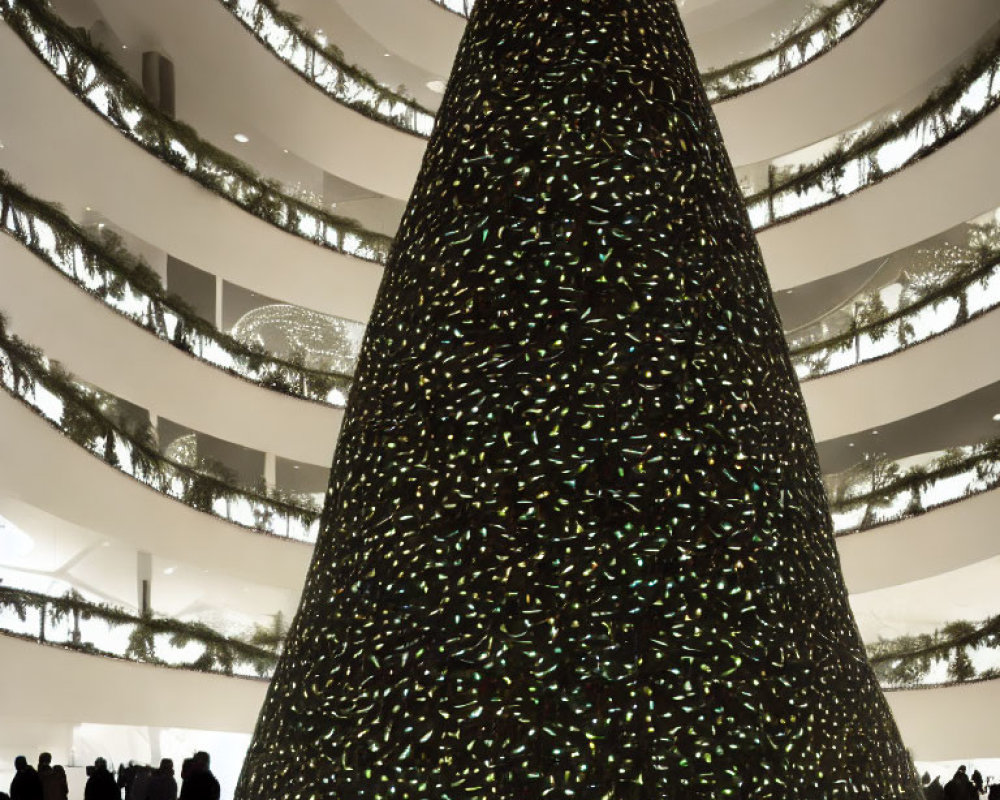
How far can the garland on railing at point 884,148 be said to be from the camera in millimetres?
15266

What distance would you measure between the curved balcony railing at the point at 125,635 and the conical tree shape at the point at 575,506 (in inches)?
475

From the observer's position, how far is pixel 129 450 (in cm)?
1481

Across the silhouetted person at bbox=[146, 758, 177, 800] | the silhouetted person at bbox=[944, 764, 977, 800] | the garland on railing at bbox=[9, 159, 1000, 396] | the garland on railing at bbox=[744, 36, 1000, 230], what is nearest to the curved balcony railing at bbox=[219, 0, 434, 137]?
the garland on railing at bbox=[9, 159, 1000, 396]

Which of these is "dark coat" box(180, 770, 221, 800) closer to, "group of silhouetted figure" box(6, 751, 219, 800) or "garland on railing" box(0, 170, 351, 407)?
"group of silhouetted figure" box(6, 751, 219, 800)

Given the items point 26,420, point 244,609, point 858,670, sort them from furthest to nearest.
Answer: point 244,609 → point 26,420 → point 858,670

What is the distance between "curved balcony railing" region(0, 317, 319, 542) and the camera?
12789mm

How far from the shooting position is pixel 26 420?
12.6 meters

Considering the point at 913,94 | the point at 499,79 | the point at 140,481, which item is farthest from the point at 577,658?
the point at 913,94

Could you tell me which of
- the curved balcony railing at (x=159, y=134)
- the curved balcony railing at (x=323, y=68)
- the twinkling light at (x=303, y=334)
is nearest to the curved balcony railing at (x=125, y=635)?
the curved balcony railing at (x=159, y=134)

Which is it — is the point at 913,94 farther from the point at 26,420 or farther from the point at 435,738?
the point at 435,738

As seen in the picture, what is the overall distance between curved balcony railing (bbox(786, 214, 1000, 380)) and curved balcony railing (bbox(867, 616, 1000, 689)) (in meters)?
3.84

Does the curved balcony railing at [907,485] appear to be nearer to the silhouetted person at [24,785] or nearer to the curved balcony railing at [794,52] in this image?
the curved balcony railing at [794,52]

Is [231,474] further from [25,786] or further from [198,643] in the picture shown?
[25,786]

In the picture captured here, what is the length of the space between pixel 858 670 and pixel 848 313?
18.7m
